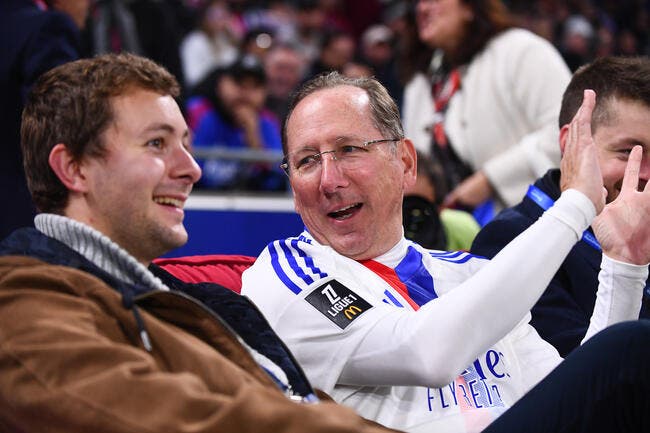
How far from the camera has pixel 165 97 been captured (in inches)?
79.1

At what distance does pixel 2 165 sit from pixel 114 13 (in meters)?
2.31

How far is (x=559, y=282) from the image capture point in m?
2.69

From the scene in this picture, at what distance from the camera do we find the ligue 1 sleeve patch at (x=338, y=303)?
2.03 metres

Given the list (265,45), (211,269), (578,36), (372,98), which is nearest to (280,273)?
(211,269)

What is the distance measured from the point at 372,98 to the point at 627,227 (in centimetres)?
66

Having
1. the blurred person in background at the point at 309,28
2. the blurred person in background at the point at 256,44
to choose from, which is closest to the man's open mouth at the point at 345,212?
the blurred person in background at the point at 256,44

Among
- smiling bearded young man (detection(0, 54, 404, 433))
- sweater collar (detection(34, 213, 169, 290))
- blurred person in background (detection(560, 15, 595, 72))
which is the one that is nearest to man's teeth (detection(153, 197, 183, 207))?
smiling bearded young man (detection(0, 54, 404, 433))

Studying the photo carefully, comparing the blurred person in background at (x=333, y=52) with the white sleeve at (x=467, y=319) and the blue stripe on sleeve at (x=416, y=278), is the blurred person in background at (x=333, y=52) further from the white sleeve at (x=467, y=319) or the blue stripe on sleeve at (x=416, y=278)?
the white sleeve at (x=467, y=319)

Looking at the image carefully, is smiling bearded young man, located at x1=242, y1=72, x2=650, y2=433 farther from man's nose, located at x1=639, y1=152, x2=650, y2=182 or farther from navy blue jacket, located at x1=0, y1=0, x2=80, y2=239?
navy blue jacket, located at x1=0, y1=0, x2=80, y2=239

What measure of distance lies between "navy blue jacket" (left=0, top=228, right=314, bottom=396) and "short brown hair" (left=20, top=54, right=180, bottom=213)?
13 cm

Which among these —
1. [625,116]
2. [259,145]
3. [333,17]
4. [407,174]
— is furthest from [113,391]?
[333,17]

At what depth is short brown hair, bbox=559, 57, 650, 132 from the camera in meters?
2.72

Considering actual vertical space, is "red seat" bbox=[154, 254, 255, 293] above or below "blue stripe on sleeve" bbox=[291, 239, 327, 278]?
below

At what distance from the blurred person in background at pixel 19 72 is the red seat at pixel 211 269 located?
0.68 metres
